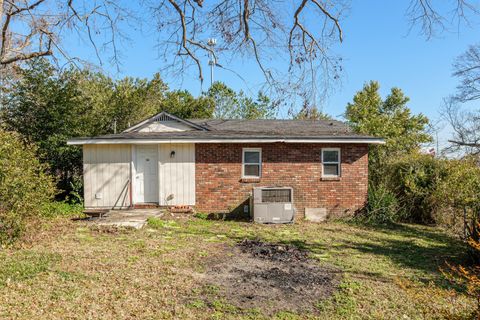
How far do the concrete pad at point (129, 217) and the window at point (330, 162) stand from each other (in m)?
6.04

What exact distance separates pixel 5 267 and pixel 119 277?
1.86 meters

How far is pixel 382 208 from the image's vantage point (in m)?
12.3

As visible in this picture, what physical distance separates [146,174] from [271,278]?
820 centimetres

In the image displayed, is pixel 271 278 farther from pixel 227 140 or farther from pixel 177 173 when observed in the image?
pixel 177 173

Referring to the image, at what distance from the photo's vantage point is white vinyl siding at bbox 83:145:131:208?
12.4 m

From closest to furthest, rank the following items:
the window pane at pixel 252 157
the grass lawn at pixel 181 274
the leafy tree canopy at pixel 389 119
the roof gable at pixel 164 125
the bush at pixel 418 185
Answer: the grass lawn at pixel 181 274
the bush at pixel 418 185
the window pane at pixel 252 157
the roof gable at pixel 164 125
the leafy tree canopy at pixel 389 119

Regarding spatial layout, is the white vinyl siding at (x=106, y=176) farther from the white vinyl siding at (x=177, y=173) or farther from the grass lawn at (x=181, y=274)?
the grass lawn at (x=181, y=274)

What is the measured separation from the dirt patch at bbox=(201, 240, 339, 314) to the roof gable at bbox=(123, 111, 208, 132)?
282 inches

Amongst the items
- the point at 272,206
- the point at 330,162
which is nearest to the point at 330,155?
the point at 330,162

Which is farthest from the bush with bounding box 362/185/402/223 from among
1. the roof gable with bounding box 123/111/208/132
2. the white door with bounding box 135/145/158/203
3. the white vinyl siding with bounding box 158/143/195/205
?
the white door with bounding box 135/145/158/203

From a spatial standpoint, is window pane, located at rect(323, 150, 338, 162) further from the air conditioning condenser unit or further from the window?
the air conditioning condenser unit

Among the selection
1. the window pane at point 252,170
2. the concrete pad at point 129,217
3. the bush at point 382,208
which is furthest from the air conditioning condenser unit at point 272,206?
the concrete pad at point 129,217

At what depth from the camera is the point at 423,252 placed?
26.3 feet

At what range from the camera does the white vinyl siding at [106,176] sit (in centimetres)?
1238
